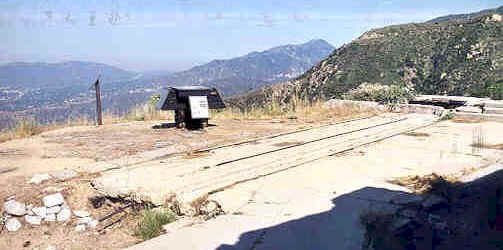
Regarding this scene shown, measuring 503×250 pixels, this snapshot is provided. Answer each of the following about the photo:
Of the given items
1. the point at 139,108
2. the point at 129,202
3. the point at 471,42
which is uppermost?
the point at 471,42

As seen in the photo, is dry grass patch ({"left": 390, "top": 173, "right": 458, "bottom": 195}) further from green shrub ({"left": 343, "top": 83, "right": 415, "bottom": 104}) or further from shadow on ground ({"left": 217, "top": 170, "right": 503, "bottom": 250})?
green shrub ({"left": 343, "top": 83, "right": 415, "bottom": 104})

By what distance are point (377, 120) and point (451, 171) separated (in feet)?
24.0

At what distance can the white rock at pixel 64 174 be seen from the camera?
301 inches

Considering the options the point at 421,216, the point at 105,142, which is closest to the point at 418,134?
the point at 421,216

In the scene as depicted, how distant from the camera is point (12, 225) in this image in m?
6.37

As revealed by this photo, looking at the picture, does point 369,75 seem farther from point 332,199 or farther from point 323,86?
point 332,199

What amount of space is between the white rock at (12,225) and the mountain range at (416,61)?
38.1m

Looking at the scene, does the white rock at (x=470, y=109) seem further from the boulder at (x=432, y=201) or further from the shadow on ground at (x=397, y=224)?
the boulder at (x=432, y=201)

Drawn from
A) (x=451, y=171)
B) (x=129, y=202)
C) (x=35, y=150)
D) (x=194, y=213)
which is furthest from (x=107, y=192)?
(x=451, y=171)

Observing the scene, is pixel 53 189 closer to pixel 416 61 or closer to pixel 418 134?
pixel 418 134

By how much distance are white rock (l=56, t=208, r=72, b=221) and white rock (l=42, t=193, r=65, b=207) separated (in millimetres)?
157

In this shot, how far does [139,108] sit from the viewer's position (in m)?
16.2

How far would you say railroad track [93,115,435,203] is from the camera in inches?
271

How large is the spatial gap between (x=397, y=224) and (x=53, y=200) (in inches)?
181
